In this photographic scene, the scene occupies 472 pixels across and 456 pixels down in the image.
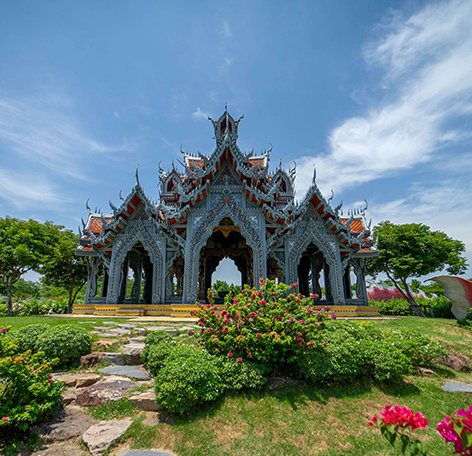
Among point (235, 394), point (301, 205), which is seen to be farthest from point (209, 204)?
point (235, 394)

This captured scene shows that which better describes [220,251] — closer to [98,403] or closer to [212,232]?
[212,232]

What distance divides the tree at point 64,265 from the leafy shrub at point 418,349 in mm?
17738

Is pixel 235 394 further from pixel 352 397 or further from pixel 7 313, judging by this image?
pixel 7 313

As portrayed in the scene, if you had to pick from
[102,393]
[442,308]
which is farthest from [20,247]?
[442,308]

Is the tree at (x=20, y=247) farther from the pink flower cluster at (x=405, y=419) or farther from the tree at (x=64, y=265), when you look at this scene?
the pink flower cluster at (x=405, y=419)

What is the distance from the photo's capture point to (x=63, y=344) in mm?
5207

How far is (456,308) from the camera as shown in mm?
9211

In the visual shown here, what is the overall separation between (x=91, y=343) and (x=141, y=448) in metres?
3.28

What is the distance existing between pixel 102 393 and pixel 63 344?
1.57 meters

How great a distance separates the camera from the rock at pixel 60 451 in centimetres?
314

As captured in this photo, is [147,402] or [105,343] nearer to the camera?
[147,402]

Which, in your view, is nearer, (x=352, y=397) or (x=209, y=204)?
(x=352, y=397)

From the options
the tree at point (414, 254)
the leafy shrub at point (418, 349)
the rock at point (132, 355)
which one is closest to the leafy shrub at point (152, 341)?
the rock at point (132, 355)

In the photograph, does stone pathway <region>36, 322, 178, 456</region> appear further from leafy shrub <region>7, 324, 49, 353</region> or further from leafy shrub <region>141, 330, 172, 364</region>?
leafy shrub <region>7, 324, 49, 353</region>
